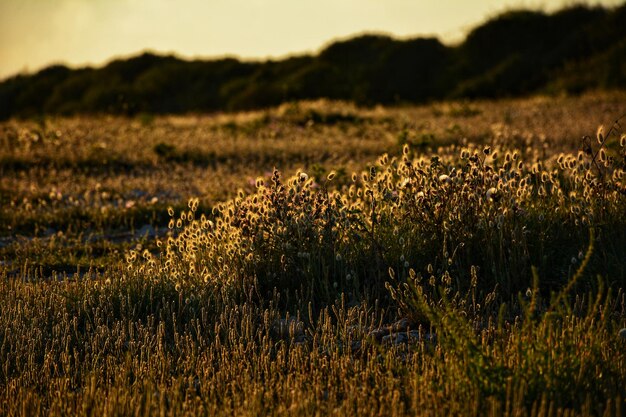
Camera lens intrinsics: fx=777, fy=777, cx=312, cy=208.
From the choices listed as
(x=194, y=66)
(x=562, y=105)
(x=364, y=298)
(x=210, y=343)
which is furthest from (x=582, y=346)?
(x=194, y=66)

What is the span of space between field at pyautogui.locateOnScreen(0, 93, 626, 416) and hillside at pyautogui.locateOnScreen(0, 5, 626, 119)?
18.0 m

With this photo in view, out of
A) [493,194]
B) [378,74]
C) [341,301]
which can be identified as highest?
[378,74]

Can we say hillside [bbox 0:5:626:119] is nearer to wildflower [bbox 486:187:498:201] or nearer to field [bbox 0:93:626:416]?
field [bbox 0:93:626:416]

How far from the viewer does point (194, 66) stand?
1258 inches

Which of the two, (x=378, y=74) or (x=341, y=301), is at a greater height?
(x=378, y=74)

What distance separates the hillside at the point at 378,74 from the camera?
2566cm

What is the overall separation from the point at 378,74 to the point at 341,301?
24719 millimetres

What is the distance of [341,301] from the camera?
4.86 meters

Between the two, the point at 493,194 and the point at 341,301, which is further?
the point at 493,194

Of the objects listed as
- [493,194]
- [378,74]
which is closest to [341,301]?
[493,194]

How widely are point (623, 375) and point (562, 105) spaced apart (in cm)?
1679

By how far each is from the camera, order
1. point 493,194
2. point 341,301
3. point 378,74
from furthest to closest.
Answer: point 378,74, point 493,194, point 341,301

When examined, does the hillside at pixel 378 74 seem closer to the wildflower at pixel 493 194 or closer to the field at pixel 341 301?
the field at pixel 341 301

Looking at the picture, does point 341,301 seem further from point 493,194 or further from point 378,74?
point 378,74
